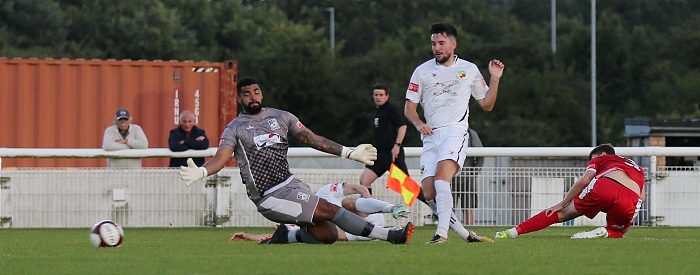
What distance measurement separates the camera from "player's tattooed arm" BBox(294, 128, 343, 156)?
11.2 m

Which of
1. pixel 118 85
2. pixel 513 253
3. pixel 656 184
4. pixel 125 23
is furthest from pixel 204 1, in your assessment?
pixel 513 253

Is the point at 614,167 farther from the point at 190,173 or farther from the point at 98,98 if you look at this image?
the point at 98,98

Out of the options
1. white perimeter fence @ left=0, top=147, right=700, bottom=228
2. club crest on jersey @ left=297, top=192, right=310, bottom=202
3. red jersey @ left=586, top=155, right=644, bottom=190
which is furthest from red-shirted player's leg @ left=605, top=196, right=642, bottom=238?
white perimeter fence @ left=0, top=147, right=700, bottom=228

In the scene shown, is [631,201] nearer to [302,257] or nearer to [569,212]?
[569,212]

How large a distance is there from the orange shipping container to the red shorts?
1015 centimetres

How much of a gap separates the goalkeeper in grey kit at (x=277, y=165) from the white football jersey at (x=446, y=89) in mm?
858

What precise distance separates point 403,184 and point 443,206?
344 cm

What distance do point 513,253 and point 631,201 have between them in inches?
126

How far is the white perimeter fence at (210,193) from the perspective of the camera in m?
16.9

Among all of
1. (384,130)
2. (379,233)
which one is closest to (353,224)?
(379,233)

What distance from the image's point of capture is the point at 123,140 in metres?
17.8

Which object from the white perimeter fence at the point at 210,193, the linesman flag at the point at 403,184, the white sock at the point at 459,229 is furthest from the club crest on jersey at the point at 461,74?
the white perimeter fence at the point at 210,193

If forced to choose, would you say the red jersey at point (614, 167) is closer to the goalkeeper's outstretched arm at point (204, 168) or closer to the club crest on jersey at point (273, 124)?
the club crest on jersey at point (273, 124)

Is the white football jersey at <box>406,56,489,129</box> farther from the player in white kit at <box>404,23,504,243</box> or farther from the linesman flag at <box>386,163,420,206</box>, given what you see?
the linesman flag at <box>386,163,420,206</box>
